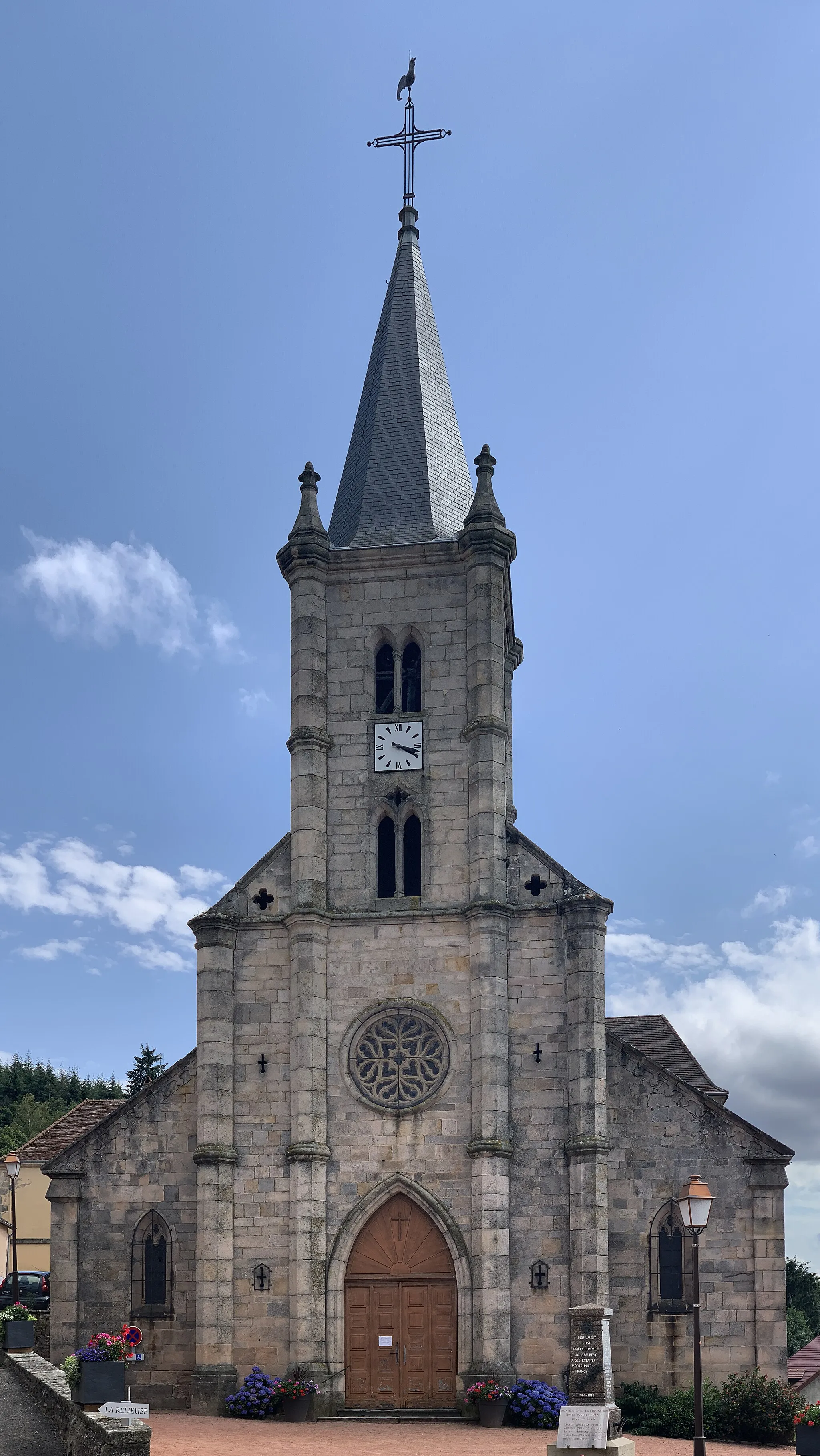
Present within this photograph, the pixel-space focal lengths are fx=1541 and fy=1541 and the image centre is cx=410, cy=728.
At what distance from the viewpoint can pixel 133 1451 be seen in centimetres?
1725

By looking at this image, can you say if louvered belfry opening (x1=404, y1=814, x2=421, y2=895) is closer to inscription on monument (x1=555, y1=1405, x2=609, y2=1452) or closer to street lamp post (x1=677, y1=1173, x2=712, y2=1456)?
inscription on monument (x1=555, y1=1405, x2=609, y2=1452)

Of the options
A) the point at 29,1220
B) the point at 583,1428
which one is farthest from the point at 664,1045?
the point at 29,1220

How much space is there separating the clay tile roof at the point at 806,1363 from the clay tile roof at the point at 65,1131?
68.1 feet

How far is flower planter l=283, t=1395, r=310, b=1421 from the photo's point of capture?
28.6m

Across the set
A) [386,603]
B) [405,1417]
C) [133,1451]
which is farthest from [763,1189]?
[133,1451]

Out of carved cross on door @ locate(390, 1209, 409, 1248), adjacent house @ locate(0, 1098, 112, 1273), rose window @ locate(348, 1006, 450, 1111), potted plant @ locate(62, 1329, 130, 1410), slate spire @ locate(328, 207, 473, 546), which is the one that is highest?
slate spire @ locate(328, 207, 473, 546)

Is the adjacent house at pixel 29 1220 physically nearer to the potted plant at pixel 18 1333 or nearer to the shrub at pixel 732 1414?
the potted plant at pixel 18 1333

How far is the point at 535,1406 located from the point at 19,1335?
32.5 feet

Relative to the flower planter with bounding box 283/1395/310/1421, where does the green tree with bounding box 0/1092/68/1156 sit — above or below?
above

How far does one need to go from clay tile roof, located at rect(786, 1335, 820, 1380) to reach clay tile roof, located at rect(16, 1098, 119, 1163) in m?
20.8

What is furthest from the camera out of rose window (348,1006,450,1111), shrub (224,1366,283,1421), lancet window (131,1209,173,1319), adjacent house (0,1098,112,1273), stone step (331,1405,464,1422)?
adjacent house (0,1098,112,1273)

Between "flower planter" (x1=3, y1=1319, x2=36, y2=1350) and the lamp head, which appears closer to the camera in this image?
the lamp head

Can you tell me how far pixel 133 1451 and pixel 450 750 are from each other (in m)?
17.7

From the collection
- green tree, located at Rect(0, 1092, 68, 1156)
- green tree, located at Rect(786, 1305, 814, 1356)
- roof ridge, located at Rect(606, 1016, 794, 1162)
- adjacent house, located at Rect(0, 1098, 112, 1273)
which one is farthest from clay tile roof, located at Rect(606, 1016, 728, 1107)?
green tree, located at Rect(0, 1092, 68, 1156)
